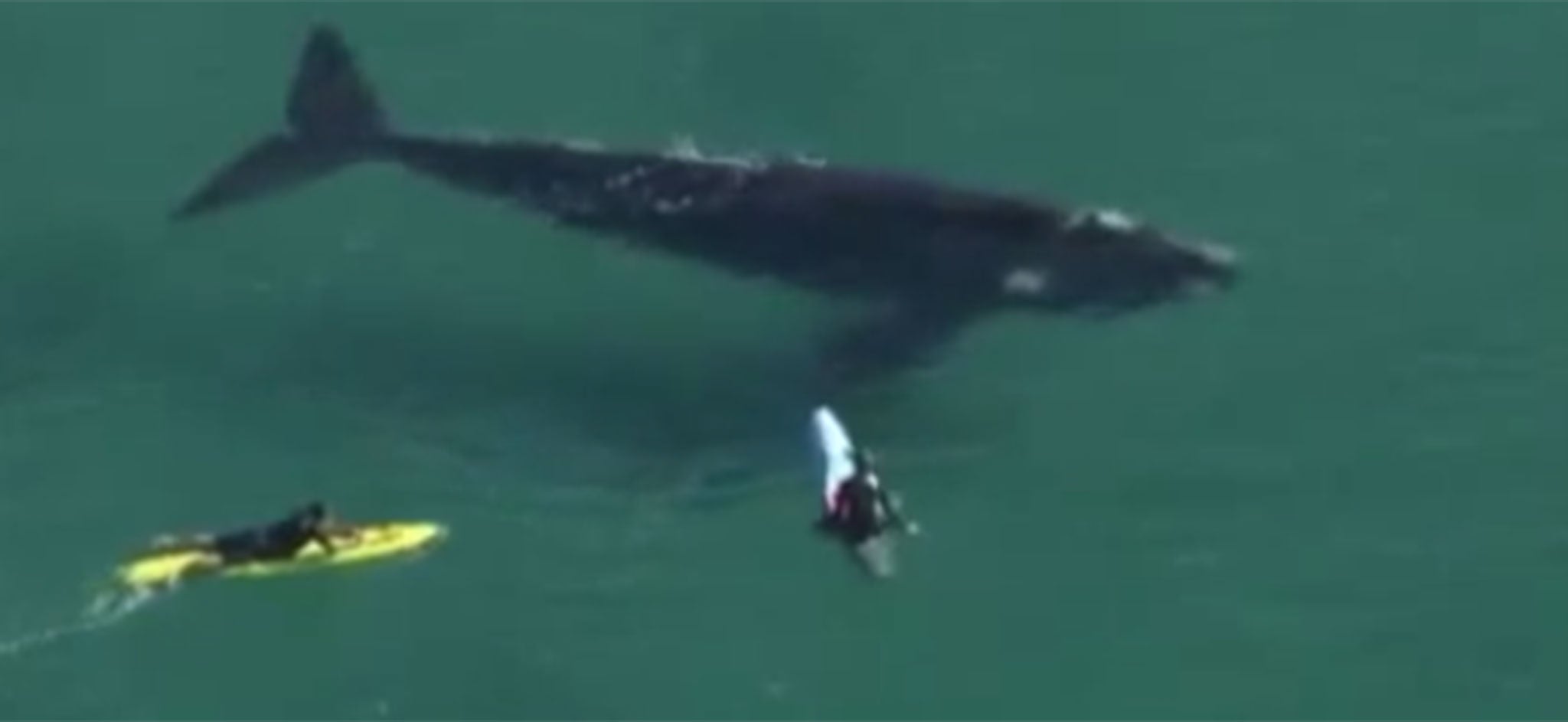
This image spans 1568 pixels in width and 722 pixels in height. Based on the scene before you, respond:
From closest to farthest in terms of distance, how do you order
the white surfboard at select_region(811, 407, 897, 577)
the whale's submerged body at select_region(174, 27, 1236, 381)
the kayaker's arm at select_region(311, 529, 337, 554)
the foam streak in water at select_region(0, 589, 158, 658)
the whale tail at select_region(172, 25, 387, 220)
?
the foam streak in water at select_region(0, 589, 158, 658) → the white surfboard at select_region(811, 407, 897, 577) → the kayaker's arm at select_region(311, 529, 337, 554) → the whale's submerged body at select_region(174, 27, 1236, 381) → the whale tail at select_region(172, 25, 387, 220)

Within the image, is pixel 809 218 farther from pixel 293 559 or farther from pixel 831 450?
pixel 293 559

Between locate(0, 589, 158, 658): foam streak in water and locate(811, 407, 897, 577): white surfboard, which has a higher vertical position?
locate(811, 407, 897, 577): white surfboard

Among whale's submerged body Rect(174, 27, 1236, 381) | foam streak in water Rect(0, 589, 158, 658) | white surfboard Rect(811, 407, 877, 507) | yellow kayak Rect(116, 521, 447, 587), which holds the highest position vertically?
whale's submerged body Rect(174, 27, 1236, 381)

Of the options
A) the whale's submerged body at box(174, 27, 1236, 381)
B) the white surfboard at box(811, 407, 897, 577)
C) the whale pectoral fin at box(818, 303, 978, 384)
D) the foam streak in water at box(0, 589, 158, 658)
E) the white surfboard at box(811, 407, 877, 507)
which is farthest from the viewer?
the whale's submerged body at box(174, 27, 1236, 381)

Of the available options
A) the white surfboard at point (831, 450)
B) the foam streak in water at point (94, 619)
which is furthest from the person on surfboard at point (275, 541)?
the white surfboard at point (831, 450)

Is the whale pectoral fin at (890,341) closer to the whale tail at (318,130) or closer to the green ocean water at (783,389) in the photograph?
the green ocean water at (783,389)

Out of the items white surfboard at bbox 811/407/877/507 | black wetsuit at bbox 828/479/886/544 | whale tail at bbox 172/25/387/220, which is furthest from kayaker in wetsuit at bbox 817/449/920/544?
whale tail at bbox 172/25/387/220

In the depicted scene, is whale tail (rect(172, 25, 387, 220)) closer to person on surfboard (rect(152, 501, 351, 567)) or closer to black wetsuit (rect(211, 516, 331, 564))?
person on surfboard (rect(152, 501, 351, 567))
